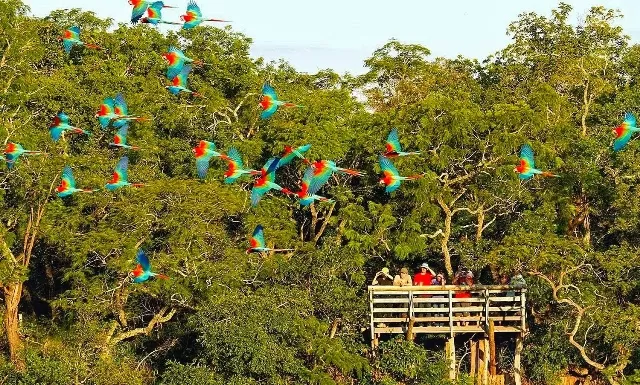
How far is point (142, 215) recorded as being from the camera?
1761 centimetres

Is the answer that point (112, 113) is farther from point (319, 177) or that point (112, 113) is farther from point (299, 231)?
point (299, 231)

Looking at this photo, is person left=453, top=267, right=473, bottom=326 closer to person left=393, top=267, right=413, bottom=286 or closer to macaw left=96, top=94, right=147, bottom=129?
person left=393, top=267, right=413, bottom=286

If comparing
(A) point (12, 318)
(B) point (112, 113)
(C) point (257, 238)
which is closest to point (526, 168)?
(C) point (257, 238)

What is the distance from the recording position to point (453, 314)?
59.1 ft

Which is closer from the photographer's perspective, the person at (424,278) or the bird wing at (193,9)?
the bird wing at (193,9)

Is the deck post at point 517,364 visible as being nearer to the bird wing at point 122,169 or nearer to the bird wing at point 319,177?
the bird wing at point 319,177

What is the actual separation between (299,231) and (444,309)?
12.6 ft

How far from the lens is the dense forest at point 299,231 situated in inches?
672

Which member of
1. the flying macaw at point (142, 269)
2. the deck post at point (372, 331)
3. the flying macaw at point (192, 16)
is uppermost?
the flying macaw at point (192, 16)

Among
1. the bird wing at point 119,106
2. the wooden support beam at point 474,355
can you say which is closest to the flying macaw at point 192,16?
the bird wing at point 119,106

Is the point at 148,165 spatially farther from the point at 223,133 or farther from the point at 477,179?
the point at 477,179

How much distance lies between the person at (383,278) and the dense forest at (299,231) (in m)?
0.39

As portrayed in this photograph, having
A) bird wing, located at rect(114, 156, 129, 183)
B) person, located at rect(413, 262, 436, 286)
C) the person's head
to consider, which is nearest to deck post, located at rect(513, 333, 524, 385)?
the person's head

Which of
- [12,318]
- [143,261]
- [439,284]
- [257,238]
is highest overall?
[257,238]
